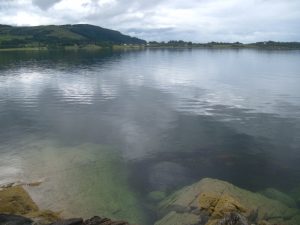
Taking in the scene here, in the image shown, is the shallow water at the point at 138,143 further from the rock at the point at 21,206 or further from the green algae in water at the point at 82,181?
the rock at the point at 21,206

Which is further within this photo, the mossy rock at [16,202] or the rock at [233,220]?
the mossy rock at [16,202]

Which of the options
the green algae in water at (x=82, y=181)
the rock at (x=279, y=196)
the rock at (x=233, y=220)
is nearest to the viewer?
the rock at (x=233, y=220)

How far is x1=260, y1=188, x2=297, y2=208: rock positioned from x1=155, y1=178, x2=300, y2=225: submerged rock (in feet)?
2.85

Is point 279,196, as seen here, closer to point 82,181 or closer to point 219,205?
point 219,205

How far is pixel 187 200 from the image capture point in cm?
3447

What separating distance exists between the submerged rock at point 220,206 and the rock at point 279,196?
34.2 inches

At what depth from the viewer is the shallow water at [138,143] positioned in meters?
41.0

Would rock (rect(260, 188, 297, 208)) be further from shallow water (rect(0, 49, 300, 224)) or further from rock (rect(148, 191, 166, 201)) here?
rock (rect(148, 191, 166, 201))

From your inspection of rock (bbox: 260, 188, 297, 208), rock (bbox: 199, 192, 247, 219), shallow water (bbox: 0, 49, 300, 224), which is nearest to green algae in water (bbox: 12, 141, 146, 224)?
shallow water (bbox: 0, 49, 300, 224)

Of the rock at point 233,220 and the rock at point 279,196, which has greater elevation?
the rock at point 233,220

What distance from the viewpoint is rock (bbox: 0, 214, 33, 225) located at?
91.3ft

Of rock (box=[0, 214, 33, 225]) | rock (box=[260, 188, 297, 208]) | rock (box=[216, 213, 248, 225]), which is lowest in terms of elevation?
rock (box=[260, 188, 297, 208])

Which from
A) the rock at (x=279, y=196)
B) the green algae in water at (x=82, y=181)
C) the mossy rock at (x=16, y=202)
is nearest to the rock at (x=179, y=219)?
the green algae in water at (x=82, y=181)

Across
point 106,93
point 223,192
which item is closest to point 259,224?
point 223,192
